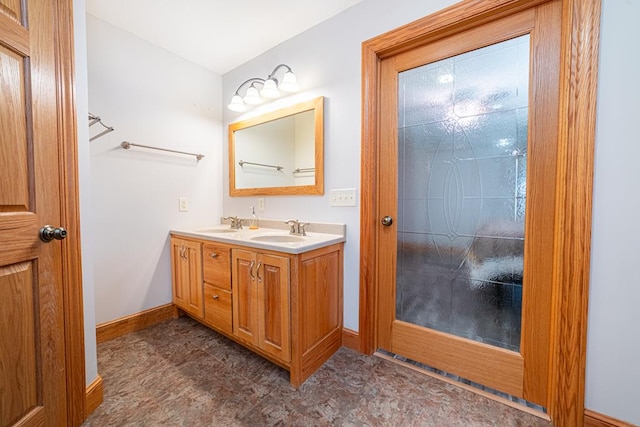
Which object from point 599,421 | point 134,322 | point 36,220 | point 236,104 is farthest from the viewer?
point 236,104

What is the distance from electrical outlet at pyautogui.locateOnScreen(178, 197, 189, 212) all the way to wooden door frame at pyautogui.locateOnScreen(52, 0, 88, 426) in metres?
1.14

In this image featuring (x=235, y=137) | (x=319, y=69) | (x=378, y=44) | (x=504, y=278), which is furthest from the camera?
(x=235, y=137)

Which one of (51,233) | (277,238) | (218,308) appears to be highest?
(51,233)

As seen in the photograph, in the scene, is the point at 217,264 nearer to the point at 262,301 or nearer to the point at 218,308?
the point at 218,308

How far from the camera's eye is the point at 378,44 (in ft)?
5.07

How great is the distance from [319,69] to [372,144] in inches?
29.1

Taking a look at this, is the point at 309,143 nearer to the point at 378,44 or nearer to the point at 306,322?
the point at 378,44

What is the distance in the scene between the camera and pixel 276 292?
140 centimetres

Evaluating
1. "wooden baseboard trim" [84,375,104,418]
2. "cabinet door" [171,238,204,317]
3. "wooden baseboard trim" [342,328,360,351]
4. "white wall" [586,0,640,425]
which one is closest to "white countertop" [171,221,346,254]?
"cabinet door" [171,238,204,317]

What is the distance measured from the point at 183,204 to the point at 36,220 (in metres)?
1.34

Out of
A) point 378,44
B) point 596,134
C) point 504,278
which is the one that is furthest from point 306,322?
point 378,44

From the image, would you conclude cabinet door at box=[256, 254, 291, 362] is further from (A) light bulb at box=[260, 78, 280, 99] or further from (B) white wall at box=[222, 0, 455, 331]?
(A) light bulb at box=[260, 78, 280, 99]

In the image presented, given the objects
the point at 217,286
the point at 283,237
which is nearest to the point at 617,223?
the point at 283,237

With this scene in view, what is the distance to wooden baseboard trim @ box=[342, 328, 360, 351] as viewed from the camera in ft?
5.56
